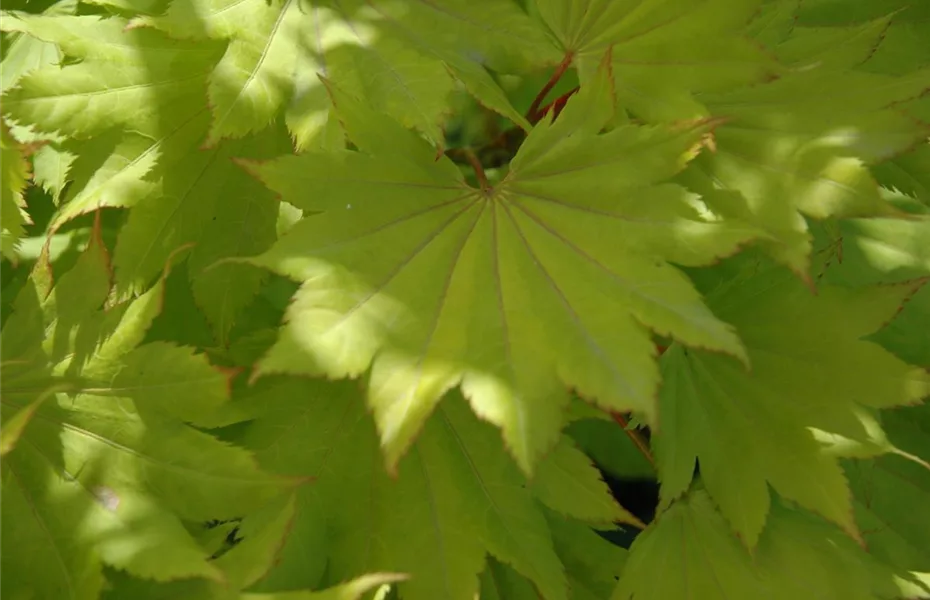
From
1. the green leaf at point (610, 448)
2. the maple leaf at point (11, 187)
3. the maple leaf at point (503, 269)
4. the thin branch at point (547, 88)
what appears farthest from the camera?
the green leaf at point (610, 448)

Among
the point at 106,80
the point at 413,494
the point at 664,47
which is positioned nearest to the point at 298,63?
the point at 106,80

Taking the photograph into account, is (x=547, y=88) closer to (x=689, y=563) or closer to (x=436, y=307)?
(x=436, y=307)

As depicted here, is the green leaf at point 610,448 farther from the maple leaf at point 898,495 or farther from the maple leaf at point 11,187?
the maple leaf at point 11,187

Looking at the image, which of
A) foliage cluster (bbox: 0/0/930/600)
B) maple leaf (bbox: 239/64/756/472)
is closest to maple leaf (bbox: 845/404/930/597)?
foliage cluster (bbox: 0/0/930/600)

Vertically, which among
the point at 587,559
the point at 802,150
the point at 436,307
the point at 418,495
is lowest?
the point at 587,559

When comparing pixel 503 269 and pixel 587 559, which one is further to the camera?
pixel 587 559

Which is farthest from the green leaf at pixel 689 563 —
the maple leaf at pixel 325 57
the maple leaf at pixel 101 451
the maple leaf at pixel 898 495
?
the maple leaf at pixel 325 57

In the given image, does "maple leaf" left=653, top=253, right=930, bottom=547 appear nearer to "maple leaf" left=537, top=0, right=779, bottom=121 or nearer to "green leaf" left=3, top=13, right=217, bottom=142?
"maple leaf" left=537, top=0, right=779, bottom=121
